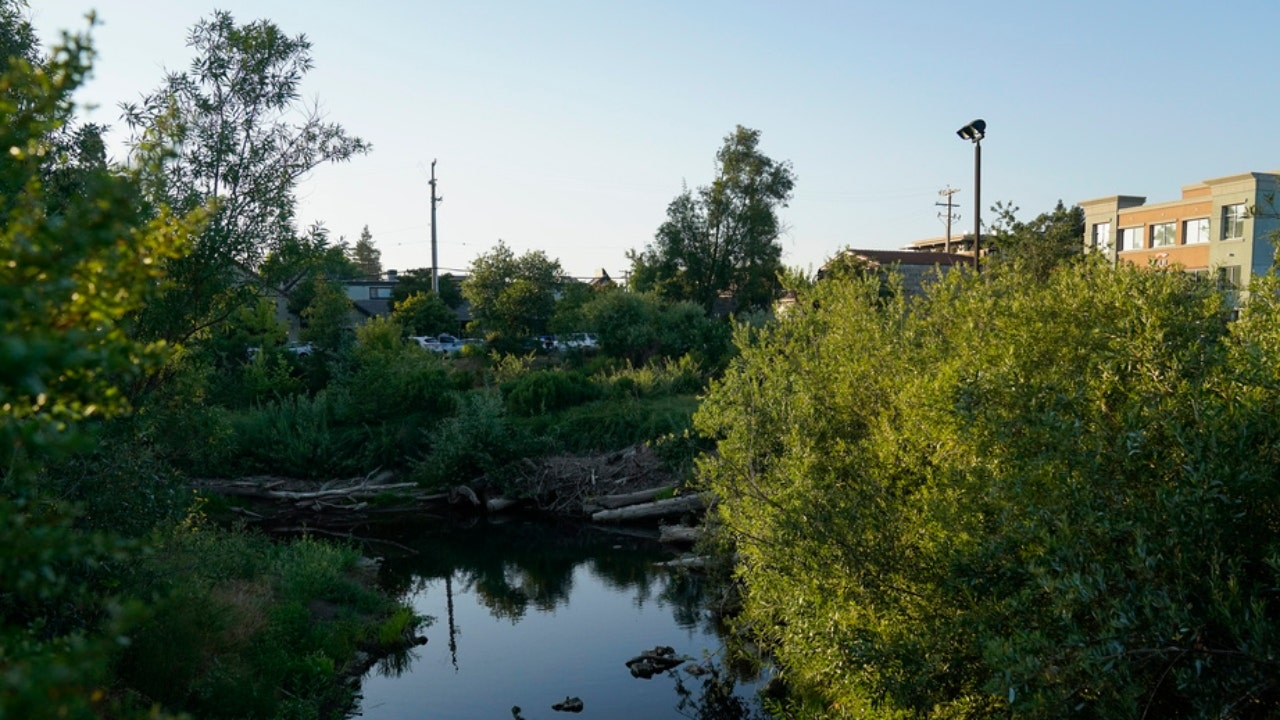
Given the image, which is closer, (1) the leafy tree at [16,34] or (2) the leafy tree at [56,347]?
(2) the leafy tree at [56,347]

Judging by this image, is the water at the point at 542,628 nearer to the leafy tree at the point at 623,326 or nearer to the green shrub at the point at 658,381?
the green shrub at the point at 658,381

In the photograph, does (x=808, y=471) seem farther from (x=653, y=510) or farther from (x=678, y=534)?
(x=653, y=510)

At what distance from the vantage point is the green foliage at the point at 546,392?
105ft

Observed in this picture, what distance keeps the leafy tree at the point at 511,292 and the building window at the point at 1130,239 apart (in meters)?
27.7

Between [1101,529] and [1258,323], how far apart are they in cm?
248

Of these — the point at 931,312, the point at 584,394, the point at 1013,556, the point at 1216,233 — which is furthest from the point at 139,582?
the point at 1216,233

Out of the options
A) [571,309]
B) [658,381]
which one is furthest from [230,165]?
[571,309]

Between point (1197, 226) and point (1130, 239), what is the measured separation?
4066mm

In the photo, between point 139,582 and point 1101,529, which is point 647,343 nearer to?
point 139,582

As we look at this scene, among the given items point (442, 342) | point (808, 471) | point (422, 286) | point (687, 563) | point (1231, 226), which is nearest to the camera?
point (808, 471)

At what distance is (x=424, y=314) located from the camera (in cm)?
5244

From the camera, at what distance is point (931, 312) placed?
37.2ft

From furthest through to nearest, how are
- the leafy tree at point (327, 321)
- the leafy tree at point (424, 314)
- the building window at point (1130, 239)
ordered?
the leafy tree at point (424, 314) < the building window at point (1130, 239) < the leafy tree at point (327, 321)

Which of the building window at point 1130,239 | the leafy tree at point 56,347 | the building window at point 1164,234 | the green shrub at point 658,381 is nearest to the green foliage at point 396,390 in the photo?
the green shrub at point 658,381
